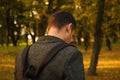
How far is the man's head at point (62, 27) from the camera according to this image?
354cm

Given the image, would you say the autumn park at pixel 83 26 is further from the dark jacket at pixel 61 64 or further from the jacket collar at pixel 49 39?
the dark jacket at pixel 61 64

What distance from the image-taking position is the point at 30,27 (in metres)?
59.0

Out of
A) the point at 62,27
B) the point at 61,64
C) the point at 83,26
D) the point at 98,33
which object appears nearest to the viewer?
the point at 61,64

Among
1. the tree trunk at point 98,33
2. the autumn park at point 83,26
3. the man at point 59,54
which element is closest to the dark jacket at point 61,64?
the man at point 59,54

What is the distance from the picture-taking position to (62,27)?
11.6ft

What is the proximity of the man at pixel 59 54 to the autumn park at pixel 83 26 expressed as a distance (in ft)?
22.7

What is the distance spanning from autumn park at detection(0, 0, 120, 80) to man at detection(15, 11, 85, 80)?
6.91m

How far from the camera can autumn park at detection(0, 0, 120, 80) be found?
20.3 m

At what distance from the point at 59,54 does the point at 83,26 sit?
47916 millimetres

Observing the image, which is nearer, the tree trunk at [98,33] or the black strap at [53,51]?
the black strap at [53,51]

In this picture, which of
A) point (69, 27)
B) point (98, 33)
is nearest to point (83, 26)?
point (98, 33)

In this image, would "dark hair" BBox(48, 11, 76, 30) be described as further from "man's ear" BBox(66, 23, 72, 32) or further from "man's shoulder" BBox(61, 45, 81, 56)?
"man's shoulder" BBox(61, 45, 81, 56)

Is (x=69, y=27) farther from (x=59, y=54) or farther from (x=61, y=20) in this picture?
(x=59, y=54)

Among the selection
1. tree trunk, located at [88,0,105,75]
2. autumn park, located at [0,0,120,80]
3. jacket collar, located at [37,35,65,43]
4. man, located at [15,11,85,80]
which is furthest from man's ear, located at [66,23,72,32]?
tree trunk, located at [88,0,105,75]
